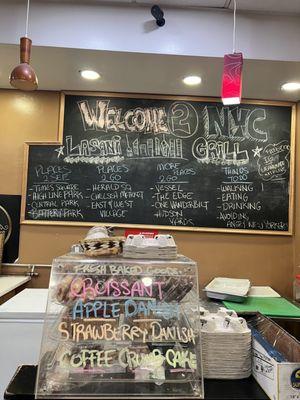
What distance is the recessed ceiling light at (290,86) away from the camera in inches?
106

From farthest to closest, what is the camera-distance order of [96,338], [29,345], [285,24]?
[285,24], [29,345], [96,338]

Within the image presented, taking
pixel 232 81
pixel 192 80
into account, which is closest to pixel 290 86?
pixel 192 80

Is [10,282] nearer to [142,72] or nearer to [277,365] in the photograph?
[142,72]

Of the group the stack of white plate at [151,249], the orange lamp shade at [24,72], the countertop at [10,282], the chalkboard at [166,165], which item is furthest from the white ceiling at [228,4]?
the countertop at [10,282]

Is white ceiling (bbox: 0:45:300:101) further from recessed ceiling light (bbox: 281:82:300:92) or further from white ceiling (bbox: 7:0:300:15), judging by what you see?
white ceiling (bbox: 7:0:300:15)

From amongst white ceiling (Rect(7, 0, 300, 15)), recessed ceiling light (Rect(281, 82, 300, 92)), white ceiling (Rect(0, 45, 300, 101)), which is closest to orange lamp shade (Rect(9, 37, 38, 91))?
white ceiling (Rect(0, 45, 300, 101))

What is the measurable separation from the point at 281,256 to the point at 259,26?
1887mm

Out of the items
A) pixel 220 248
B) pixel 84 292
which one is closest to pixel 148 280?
pixel 84 292

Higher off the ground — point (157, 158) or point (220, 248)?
point (157, 158)

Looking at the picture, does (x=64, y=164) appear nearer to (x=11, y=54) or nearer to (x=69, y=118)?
(x=69, y=118)

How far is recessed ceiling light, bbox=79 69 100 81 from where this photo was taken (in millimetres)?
2623

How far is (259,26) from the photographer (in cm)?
229

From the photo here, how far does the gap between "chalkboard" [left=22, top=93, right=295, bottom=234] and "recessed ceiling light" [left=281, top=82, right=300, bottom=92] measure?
0.97ft

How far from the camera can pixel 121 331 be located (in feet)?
4.08
